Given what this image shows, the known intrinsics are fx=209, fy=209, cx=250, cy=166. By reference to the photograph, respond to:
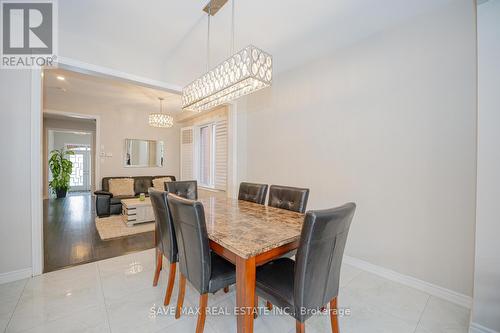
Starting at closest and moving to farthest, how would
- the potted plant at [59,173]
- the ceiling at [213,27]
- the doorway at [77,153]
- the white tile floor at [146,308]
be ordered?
the white tile floor at [146,308] → the ceiling at [213,27] → the potted plant at [59,173] → the doorway at [77,153]

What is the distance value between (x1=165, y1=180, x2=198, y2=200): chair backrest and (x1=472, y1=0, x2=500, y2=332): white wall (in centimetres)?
279

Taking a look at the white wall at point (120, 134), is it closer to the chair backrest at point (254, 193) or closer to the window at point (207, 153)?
the window at point (207, 153)

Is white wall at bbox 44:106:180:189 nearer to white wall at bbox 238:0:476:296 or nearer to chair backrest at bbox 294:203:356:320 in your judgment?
white wall at bbox 238:0:476:296

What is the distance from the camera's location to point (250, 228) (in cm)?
151

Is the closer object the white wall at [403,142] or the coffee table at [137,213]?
the white wall at [403,142]

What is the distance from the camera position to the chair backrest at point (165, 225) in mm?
1684

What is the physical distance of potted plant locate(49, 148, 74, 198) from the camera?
653 cm

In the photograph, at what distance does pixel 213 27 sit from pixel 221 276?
231 cm

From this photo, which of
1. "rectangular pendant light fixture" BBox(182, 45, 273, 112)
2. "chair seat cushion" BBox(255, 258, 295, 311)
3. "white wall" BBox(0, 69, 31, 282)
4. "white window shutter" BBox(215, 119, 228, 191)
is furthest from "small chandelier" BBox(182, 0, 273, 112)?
"white window shutter" BBox(215, 119, 228, 191)

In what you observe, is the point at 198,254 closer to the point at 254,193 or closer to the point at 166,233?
the point at 166,233

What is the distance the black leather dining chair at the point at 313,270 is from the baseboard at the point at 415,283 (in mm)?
1269

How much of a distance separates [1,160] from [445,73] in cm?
417

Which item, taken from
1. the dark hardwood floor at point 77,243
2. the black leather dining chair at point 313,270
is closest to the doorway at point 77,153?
the dark hardwood floor at point 77,243

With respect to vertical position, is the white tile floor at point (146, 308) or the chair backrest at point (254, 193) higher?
the chair backrest at point (254, 193)
